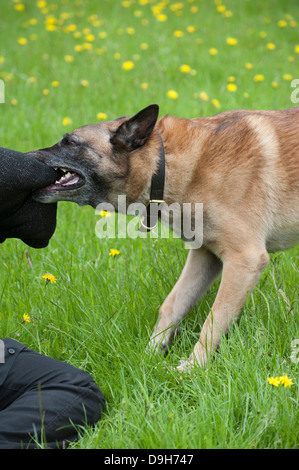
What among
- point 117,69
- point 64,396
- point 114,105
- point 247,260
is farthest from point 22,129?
point 64,396

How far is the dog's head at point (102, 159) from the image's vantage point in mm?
3156

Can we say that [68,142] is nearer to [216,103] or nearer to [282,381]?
[282,381]

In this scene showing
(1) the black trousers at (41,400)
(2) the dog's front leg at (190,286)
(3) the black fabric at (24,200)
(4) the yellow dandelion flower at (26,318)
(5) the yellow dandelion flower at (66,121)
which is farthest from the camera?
(5) the yellow dandelion flower at (66,121)

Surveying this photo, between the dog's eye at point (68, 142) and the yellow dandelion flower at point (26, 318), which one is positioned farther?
the dog's eye at point (68, 142)

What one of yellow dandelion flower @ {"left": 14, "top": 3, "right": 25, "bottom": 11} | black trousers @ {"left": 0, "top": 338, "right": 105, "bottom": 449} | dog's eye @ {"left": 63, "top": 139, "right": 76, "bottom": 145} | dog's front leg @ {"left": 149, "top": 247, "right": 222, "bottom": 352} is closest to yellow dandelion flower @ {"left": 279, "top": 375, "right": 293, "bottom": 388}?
black trousers @ {"left": 0, "top": 338, "right": 105, "bottom": 449}

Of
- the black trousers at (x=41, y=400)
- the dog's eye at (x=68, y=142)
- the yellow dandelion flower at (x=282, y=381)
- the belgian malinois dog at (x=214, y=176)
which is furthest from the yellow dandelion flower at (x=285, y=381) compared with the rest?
the dog's eye at (x=68, y=142)

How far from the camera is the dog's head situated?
10.4 feet

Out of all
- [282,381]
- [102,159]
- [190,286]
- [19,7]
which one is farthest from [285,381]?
[19,7]

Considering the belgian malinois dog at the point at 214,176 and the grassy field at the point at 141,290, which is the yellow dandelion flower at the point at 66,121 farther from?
the belgian malinois dog at the point at 214,176

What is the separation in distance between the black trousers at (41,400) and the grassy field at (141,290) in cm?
9

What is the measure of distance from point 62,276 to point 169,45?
18.6 feet

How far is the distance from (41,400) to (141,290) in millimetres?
1203

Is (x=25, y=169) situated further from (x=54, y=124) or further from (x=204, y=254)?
(x=54, y=124)

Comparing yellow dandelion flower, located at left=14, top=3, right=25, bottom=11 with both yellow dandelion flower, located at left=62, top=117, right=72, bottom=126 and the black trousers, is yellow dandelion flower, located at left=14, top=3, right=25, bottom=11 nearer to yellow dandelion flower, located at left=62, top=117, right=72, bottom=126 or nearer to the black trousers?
yellow dandelion flower, located at left=62, top=117, right=72, bottom=126
